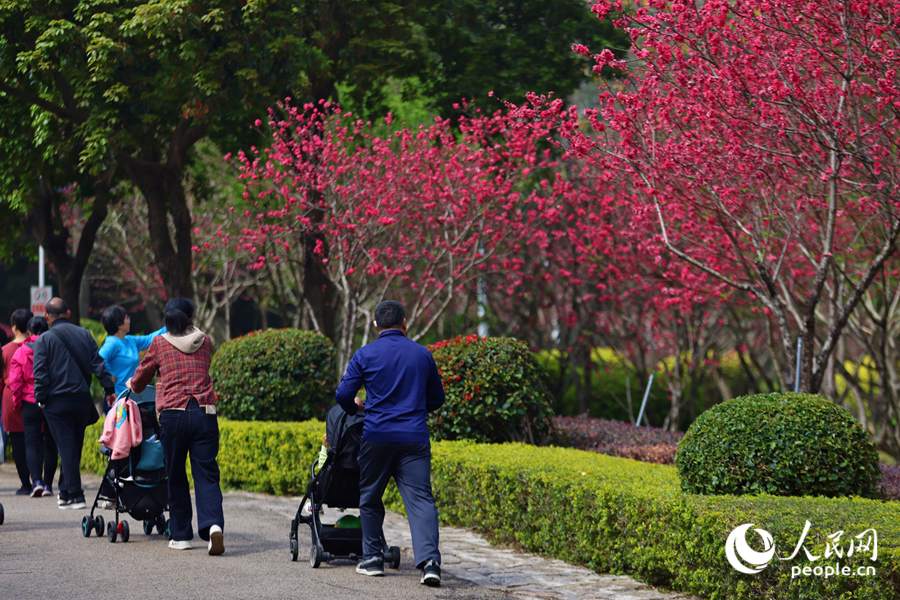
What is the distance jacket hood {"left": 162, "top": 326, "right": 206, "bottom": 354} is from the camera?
271 inches

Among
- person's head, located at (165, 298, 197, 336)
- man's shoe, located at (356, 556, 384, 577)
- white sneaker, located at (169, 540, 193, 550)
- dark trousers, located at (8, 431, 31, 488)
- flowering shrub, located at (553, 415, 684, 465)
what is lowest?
white sneaker, located at (169, 540, 193, 550)

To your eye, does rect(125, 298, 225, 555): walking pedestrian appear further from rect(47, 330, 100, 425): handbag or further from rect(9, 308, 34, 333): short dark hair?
rect(9, 308, 34, 333): short dark hair

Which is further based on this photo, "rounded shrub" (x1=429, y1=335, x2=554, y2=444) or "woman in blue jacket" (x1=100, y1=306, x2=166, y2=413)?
"rounded shrub" (x1=429, y1=335, x2=554, y2=444)

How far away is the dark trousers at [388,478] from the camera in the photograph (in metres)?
6.02

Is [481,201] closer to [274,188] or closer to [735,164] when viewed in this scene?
[274,188]

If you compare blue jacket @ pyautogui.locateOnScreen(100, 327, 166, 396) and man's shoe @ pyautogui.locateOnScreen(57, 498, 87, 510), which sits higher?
blue jacket @ pyautogui.locateOnScreen(100, 327, 166, 396)

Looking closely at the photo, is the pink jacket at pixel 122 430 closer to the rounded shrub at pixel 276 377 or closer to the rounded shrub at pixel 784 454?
the rounded shrub at pixel 276 377

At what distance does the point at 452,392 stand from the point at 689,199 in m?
3.14

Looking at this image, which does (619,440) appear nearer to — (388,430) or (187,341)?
(388,430)

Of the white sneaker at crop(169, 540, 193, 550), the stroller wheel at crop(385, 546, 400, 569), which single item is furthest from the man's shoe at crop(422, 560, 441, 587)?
the white sneaker at crop(169, 540, 193, 550)

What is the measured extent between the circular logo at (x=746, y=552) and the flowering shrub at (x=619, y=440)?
3.97 meters

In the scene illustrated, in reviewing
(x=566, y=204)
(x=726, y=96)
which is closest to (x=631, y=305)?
(x=566, y=204)

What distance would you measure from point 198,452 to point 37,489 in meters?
4.15

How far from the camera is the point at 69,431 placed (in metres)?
8.74
